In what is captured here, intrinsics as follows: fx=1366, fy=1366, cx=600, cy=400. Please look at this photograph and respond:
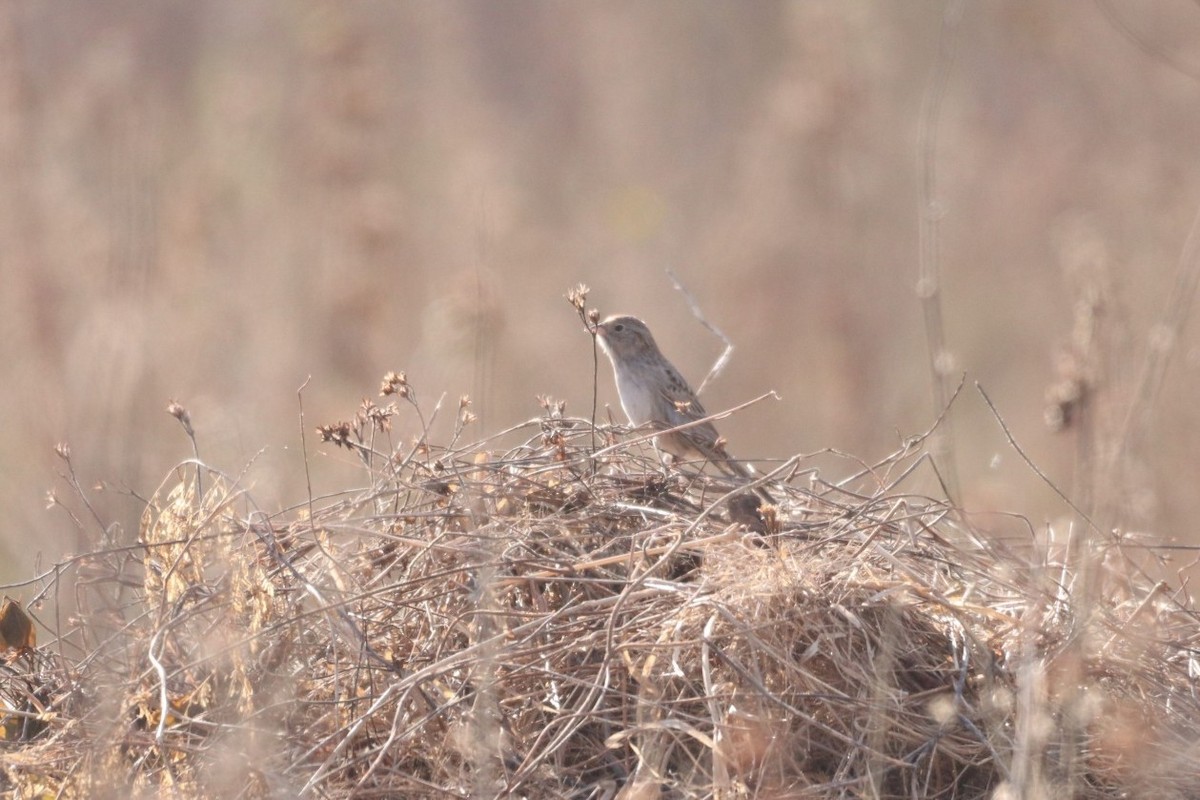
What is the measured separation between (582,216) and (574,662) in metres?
10.7

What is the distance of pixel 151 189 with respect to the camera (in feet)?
20.9

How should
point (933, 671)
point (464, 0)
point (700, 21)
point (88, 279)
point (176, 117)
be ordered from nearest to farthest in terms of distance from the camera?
point (933, 671), point (88, 279), point (176, 117), point (700, 21), point (464, 0)

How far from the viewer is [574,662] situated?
378 cm

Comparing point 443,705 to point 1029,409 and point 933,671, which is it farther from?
point 1029,409

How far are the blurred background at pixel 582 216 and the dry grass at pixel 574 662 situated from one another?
1.55 m

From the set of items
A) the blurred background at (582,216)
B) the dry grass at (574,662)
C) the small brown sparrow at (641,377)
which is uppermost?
the blurred background at (582,216)

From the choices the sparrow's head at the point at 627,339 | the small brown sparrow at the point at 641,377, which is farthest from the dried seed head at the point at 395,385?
the sparrow's head at the point at 627,339

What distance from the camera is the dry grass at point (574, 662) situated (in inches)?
136

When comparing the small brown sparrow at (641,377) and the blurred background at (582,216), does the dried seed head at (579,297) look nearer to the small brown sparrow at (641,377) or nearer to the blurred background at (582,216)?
the blurred background at (582,216)

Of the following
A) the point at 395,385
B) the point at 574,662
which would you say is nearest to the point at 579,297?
the point at 395,385

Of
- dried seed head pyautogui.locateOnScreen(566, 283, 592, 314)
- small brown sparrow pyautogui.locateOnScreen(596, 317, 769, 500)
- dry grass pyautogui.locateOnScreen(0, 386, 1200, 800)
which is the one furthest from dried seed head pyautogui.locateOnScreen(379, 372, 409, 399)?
small brown sparrow pyautogui.locateOnScreen(596, 317, 769, 500)

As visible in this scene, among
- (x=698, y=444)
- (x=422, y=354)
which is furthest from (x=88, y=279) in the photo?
(x=698, y=444)

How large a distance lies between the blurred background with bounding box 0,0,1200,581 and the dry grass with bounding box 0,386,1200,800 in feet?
5.09

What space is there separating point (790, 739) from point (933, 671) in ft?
1.72
